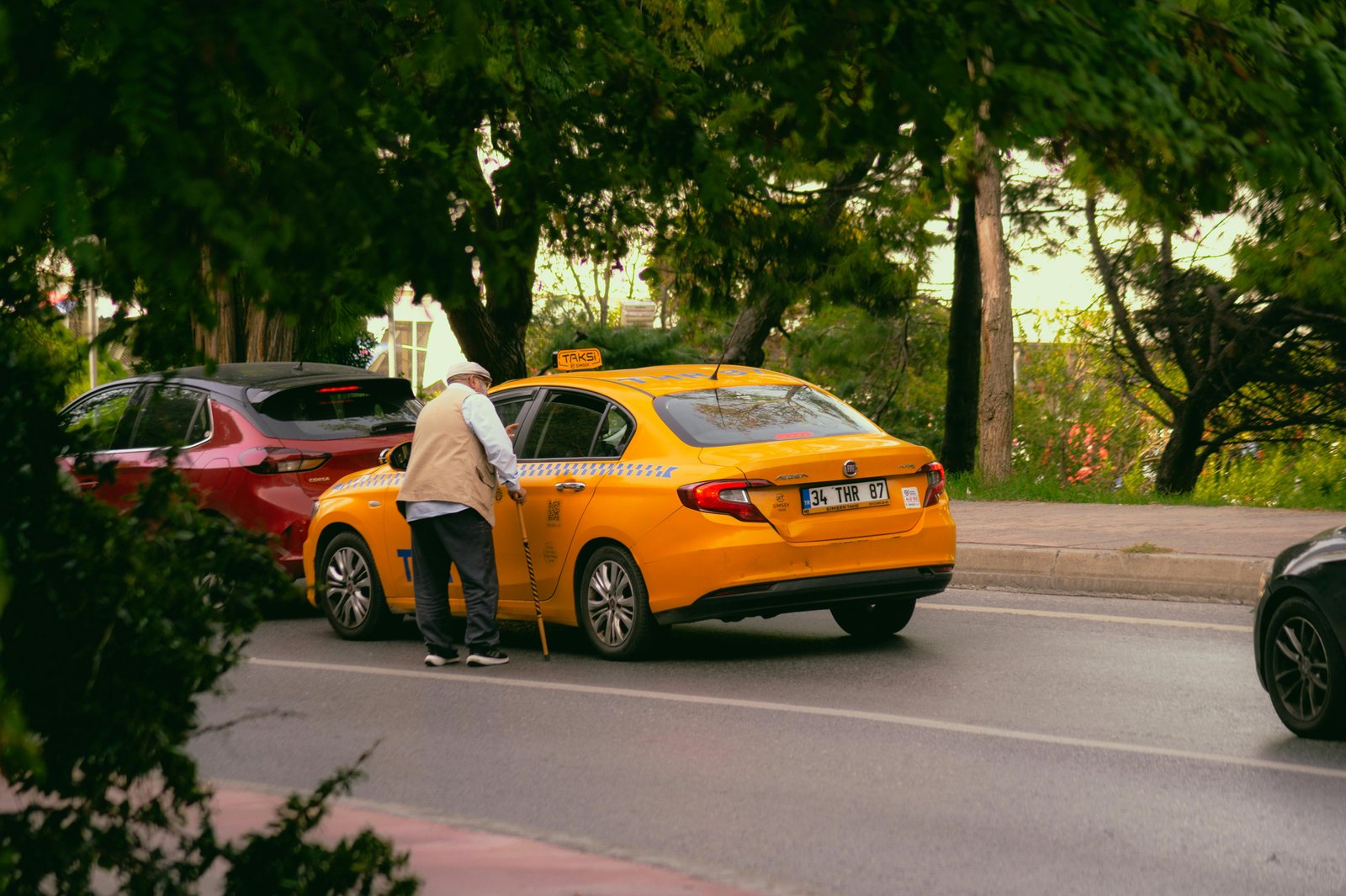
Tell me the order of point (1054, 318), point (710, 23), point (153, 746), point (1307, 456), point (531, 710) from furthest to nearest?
point (1054, 318) < point (1307, 456) < point (531, 710) < point (710, 23) < point (153, 746)

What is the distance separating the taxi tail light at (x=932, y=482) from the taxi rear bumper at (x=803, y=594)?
37 centimetres

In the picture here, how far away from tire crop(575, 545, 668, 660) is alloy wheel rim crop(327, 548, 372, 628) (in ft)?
6.55

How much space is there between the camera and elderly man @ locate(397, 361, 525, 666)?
32.0ft

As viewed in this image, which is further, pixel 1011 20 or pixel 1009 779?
pixel 1009 779

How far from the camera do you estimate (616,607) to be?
9680mm

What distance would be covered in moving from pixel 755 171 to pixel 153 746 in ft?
8.10

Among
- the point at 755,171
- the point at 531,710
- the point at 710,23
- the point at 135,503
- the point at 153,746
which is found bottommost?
the point at 531,710

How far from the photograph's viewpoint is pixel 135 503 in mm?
4754

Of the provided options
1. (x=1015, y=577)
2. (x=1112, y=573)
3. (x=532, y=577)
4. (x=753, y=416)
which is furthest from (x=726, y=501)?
(x=1015, y=577)

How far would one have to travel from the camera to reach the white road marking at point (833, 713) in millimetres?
6922

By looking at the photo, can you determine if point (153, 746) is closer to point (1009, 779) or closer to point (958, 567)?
point (1009, 779)

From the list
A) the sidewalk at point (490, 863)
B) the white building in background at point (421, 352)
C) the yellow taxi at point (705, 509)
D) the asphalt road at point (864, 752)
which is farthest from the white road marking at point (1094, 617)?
the white building in background at point (421, 352)

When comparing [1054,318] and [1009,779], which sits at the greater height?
[1054,318]

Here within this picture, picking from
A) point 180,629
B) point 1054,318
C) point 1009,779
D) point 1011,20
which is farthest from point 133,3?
point 1054,318
